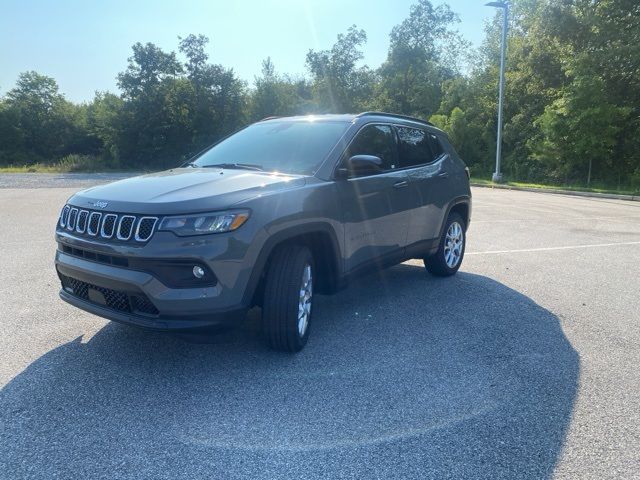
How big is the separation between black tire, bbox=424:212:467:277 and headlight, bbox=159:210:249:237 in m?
3.29

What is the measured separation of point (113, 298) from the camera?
3320mm

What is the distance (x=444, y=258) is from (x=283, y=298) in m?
3.06

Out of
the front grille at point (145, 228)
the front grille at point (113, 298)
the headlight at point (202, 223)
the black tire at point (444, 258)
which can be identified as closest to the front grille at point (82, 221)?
the front grille at point (113, 298)

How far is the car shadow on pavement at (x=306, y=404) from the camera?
2.50 meters

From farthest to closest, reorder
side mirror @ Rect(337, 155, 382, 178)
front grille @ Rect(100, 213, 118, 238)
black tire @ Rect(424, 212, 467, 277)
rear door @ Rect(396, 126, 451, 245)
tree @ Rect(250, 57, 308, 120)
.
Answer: tree @ Rect(250, 57, 308, 120)
black tire @ Rect(424, 212, 467, 277)
rear door @ Rect(396, 126, 451, 245)
side mirror @ Rect(337, 155, 382, 178)
front grille @ Rect(100, 213, 118, 238)

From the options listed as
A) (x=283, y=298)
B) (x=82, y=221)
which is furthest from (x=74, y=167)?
(x=283, y=298)

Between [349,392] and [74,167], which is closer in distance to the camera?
[349,392]

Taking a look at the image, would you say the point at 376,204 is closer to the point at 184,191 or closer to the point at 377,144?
the point at 377,144

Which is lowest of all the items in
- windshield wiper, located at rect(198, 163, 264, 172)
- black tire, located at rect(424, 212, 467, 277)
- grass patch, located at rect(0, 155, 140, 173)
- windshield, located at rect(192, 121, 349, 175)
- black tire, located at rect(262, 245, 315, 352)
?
grass patch, located at rect(0, 155, 140, 173)

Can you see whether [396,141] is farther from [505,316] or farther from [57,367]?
[57,367]

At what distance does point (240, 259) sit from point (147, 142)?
52440mm

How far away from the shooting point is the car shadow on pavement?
250cm

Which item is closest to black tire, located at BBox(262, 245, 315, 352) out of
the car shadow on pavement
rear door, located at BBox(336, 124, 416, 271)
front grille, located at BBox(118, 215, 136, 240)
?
the car shadow on pavement

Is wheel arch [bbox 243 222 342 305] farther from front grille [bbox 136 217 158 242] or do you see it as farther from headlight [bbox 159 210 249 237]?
front grille [bbox 136 217 158 242]
